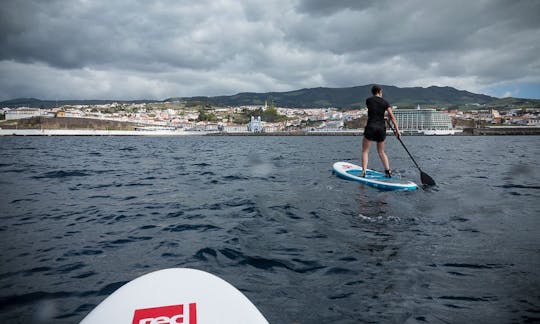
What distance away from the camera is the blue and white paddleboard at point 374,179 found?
8.12 m

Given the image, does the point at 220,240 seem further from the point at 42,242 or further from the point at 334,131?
the point at 334,131

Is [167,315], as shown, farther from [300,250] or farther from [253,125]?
[253,125]

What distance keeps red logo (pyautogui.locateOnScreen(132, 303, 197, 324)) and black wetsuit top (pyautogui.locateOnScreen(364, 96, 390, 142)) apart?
8658 mm

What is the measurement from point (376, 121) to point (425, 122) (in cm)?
14588

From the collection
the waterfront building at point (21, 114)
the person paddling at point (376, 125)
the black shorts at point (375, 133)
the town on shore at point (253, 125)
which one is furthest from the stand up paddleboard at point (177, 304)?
the waterfront building at point (21, 114)

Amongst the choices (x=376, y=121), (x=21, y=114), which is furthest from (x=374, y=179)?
(x=21, y=114)

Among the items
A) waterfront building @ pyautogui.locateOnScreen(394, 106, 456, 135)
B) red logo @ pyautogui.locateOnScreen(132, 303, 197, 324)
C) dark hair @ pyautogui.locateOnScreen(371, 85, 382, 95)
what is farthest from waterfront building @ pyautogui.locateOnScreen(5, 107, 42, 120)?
red logo @ pyautogui.locateOnScreen(132, 303, 197, 324)

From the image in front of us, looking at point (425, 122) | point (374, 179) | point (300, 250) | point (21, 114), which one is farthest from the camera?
point (21, 114)

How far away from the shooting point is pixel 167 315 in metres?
1.67

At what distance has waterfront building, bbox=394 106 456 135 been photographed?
133000 millimetres

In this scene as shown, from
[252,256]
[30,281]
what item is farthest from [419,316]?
[30,281]

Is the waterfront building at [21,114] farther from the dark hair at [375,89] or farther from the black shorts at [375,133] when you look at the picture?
the black shorts at [375,133]

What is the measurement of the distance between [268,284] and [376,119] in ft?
25.4

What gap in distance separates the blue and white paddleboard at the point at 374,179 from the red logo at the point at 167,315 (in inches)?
291
